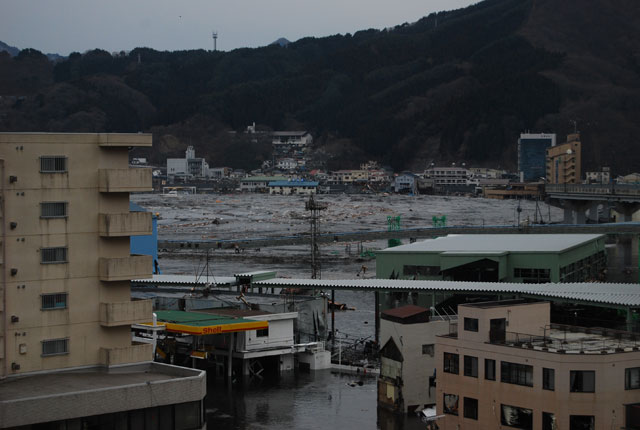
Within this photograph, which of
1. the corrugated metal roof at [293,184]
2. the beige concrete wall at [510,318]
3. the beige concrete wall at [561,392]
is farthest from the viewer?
the corrugated metal roof at [293,184]

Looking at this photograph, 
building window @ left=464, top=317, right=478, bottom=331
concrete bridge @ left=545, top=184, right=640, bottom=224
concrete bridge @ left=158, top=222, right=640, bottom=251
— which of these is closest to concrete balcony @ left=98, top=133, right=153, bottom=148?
building window @ left=464, top=317, right=478, bottom=331

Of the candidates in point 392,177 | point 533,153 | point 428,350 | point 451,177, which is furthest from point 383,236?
point 392,177

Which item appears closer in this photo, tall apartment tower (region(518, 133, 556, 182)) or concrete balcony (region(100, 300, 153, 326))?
concrete balcony (region(100, 300, 153, 326))

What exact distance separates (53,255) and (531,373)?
5.94 m

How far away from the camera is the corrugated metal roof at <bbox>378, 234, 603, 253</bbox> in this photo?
93.9 ft

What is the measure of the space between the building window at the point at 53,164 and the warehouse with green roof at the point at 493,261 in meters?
16.1

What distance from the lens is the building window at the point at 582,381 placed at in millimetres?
13227

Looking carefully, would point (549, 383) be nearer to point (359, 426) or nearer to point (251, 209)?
point (359, 426)

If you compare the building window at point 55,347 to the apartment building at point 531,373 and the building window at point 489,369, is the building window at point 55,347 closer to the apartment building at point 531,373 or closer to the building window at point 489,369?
the apartment building at point 531,373

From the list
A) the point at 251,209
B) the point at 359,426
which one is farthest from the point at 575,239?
the point at 251,209

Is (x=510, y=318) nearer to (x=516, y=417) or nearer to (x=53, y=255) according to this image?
(x=516, y=417)

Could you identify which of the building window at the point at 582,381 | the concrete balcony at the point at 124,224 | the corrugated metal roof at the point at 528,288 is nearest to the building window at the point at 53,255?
the concrete balcony at the point at 124,224

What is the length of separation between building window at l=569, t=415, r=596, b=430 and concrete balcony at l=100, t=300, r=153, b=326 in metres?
5.30

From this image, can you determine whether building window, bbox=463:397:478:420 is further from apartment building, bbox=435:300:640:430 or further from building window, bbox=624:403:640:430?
building window, bbox=624:403:640:430
